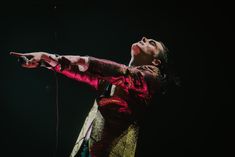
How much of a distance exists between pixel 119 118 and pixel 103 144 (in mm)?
231

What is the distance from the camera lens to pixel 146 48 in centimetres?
297

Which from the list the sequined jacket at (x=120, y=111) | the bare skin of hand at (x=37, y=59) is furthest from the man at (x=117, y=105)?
the bare skin of hand at (x=37, y=59)

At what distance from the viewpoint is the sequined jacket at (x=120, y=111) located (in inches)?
99.8

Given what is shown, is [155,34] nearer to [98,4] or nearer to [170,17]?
[170,17]

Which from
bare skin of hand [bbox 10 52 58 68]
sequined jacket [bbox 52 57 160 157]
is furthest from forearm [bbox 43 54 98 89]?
sequined jacket [bbox 52 57 160 157]

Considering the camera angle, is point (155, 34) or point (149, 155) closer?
point (149, 155)

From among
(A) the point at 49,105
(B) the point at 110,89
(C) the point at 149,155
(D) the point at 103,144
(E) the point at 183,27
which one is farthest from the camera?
(A) the point at 49,105

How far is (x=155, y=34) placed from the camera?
3783 mm

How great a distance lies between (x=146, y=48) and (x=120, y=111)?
1.94 ft

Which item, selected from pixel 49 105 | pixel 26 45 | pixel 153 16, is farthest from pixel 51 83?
pixel 153 16

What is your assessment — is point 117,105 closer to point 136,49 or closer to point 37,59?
point 136,49

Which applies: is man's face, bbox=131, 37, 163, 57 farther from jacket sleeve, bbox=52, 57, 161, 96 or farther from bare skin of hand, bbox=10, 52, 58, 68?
bare skin of hand, bbox=10, 52, 58, 68

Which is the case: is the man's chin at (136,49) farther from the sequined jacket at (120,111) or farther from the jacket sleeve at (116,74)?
the jacket sleeve at (116,74)

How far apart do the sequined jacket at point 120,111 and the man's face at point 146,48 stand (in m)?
0.19
